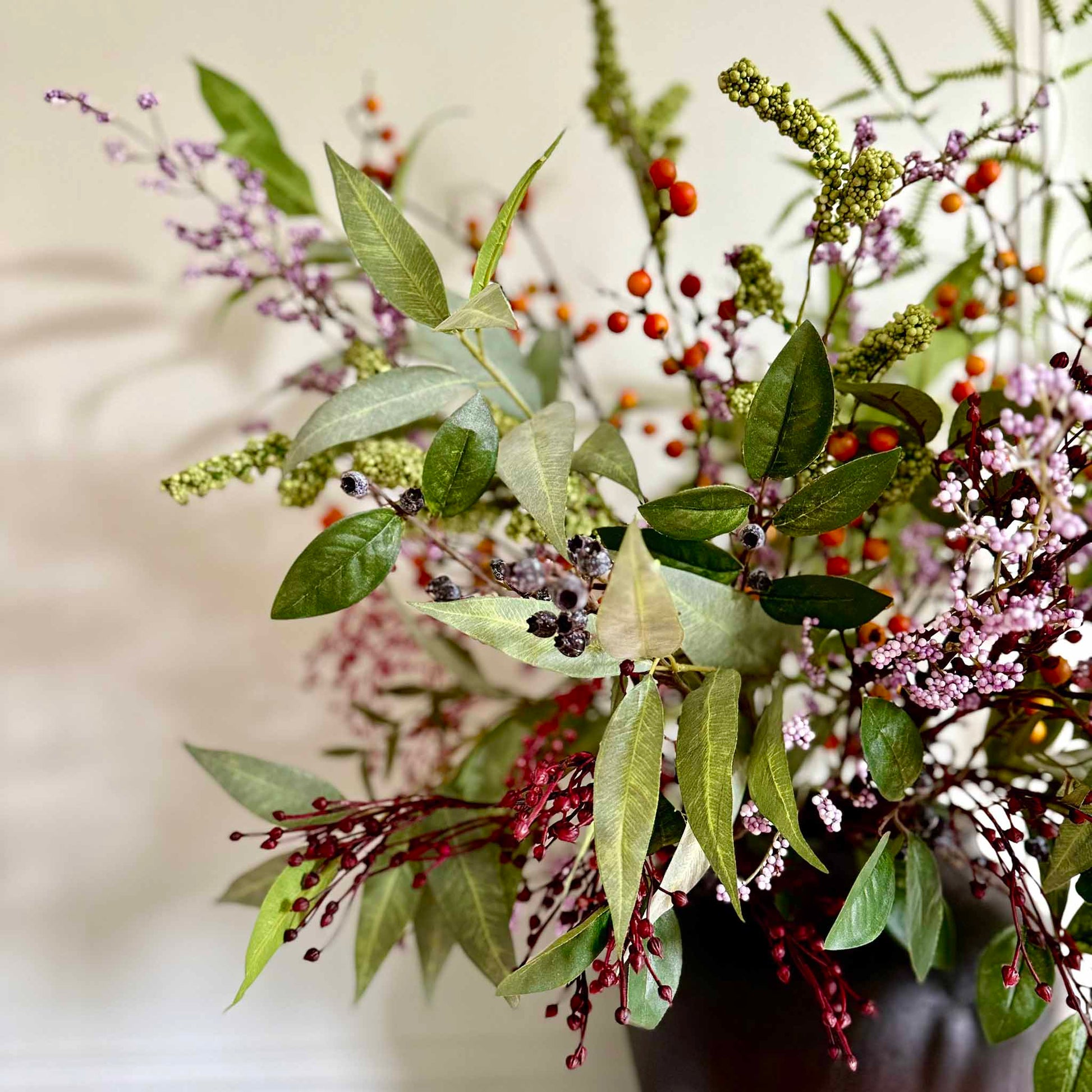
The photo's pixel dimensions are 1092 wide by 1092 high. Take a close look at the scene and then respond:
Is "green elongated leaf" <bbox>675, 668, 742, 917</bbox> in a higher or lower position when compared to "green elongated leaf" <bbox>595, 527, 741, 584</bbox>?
lower

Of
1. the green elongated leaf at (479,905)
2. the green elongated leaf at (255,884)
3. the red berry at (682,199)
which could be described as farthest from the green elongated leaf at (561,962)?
the red berry at (682,199)

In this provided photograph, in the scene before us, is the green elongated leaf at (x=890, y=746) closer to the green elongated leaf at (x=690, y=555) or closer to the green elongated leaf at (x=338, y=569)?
the green elongated leaf at (x=690, y=555)

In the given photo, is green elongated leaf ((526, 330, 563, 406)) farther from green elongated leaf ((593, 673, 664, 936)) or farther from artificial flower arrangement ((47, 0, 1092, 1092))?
green elongated leaf ((593, 673, 664, 936))

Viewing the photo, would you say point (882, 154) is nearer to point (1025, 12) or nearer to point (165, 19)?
point (1025, 12)

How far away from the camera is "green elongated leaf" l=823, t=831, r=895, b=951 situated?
42cm

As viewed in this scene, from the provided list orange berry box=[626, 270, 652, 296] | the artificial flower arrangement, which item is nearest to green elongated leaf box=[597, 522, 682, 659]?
the artificial flower arrangement

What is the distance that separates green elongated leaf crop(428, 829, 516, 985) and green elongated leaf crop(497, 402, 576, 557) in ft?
0.78

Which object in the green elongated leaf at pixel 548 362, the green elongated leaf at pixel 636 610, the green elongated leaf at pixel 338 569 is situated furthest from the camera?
the green elongated leaf at pixel 548 362

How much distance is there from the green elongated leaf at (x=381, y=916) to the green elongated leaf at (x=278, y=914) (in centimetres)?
7


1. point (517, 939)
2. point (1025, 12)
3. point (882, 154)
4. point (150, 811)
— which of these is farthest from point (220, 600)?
point (1025, 12)

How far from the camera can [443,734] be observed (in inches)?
30.4

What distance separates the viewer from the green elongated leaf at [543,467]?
1.33ft

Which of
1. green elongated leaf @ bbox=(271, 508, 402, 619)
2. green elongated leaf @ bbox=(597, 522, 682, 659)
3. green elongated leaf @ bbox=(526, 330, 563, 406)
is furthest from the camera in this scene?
green elongated leaf @ bbox=(526, 330, 563, 406)

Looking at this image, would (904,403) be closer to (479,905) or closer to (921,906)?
(921,906)
